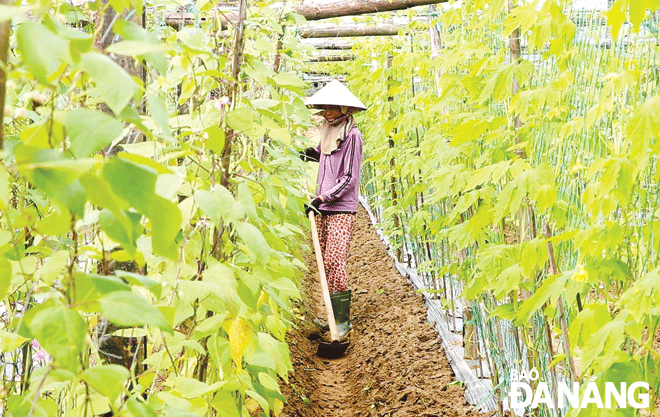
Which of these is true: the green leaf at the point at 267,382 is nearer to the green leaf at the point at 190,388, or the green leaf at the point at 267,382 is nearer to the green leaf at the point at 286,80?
the green leaf at the point at 190,388

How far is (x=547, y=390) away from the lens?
93.9 inches

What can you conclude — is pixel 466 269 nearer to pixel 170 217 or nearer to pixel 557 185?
pixel 557 185

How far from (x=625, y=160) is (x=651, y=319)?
41cm

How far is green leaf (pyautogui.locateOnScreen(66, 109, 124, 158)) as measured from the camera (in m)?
0.69

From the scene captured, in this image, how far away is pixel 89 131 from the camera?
2.29 ft

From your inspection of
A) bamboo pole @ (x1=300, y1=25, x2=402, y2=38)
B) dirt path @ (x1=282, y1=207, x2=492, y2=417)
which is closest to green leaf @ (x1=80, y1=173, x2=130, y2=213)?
dirt path @ (x1=282, y1=207, x2=492, y2=417)

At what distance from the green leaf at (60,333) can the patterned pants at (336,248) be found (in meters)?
4.20

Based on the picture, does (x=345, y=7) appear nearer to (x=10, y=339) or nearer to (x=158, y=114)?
(x=10, y=339)

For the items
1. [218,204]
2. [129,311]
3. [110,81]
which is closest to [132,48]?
[110,81]

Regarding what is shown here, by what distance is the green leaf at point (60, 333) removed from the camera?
774 mm

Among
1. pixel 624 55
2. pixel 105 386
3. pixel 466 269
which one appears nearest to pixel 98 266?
pixel 105 386

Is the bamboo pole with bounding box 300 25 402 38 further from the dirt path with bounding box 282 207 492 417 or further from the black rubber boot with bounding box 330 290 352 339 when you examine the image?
the black rubber boot with bounding box 330 290 352 339

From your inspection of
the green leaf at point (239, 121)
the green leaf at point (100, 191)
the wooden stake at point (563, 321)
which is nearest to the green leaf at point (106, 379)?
the green leaf at point (100, 191)

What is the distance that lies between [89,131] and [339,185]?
166 inches
